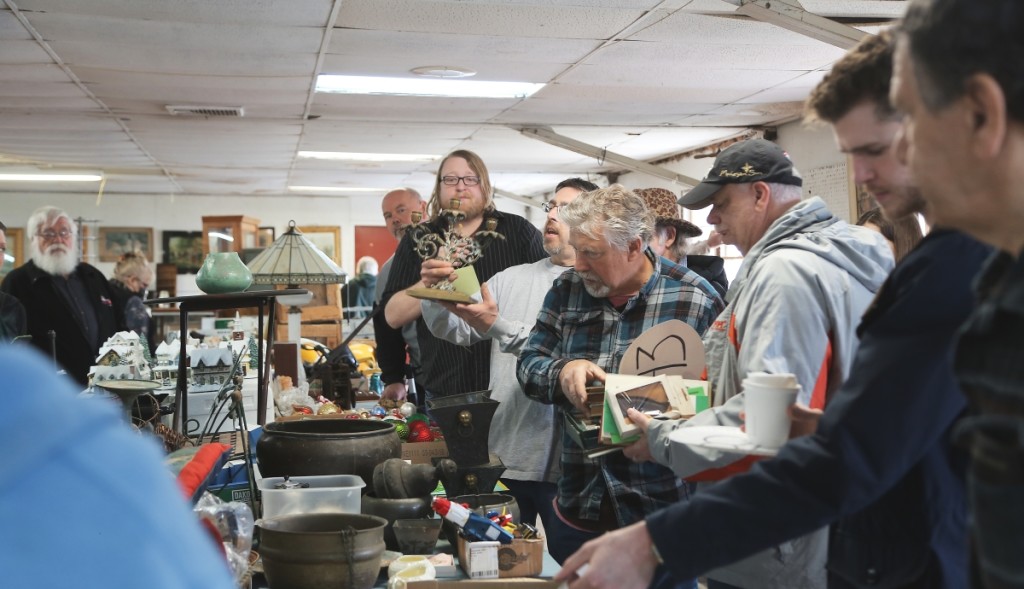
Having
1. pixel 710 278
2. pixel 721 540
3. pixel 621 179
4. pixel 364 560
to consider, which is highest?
pixel 621 179

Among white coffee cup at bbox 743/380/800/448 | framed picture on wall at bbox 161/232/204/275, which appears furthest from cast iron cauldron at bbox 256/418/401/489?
framed picture on wall at bbox 161/232/204/275

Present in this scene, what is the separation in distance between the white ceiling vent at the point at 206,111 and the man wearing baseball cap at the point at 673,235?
4.03 metres

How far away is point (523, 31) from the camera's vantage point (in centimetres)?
516

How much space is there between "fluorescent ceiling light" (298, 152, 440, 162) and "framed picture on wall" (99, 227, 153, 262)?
583cm

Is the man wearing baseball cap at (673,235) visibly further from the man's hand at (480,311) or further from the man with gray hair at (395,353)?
the man's hand at (480,311)

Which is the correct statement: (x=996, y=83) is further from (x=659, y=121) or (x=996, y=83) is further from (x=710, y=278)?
(x=659, y=121)

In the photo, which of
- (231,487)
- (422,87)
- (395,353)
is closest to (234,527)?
(231,487)

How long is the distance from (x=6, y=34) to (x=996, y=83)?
5.43 metres

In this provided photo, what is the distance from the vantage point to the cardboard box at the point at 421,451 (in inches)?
115

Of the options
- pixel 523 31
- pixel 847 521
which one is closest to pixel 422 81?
pixel 523 31

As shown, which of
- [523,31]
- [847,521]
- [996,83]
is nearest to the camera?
[996,83]

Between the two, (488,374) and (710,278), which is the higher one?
(710,278)

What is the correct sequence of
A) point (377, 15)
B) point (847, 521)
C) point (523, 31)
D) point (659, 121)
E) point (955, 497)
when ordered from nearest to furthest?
1. point (955, 497)
2. point (847, 521)
3. point (377, 15)
4. point (523, 31)
5. point (659, 121)

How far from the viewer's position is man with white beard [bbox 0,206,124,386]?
5363mm
